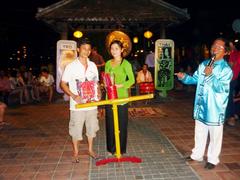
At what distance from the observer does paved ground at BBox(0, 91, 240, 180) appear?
4.54 metres

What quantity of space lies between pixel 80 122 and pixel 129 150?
4.30 feet

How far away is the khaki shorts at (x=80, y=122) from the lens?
478 centimetres

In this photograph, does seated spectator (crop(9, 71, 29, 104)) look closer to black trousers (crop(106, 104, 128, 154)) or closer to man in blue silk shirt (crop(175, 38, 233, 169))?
black trousers (crop(106, 104, 128, 154))

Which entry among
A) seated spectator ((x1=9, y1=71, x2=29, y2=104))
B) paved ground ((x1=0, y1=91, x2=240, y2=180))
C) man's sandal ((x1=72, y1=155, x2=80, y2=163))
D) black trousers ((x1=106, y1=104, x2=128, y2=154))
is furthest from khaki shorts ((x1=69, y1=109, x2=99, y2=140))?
seated spectator ((x1=9, y1=71, x2=29, y2=104))

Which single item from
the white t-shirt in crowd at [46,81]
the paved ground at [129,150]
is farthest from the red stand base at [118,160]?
the white t-shirt in crowd at [46,81]

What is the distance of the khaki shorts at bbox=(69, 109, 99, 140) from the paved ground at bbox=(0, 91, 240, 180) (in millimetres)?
524

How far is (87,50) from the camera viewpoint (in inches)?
185

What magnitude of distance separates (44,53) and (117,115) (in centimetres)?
2362

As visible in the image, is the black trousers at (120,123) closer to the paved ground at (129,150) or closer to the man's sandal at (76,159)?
the paved ground at (129,150)

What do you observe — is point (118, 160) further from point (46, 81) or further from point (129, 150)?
point (46, 81)

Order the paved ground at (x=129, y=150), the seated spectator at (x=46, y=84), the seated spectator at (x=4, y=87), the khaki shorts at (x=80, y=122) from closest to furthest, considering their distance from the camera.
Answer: the paved ground at (x=129, y=150), the khaki shorts at (x=80, y=122), the seated spectator at (x=4, y=87), the seated spectator at (x=46, y=84)

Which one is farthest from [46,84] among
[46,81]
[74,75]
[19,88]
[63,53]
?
[74,75]

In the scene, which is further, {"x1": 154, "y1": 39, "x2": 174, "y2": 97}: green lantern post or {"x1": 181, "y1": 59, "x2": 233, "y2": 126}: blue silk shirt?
{"x1": 154, "y1": 39, "x2": 174, "y2": 97}: green lantern post

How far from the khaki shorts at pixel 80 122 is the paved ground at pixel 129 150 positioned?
0.52 m
